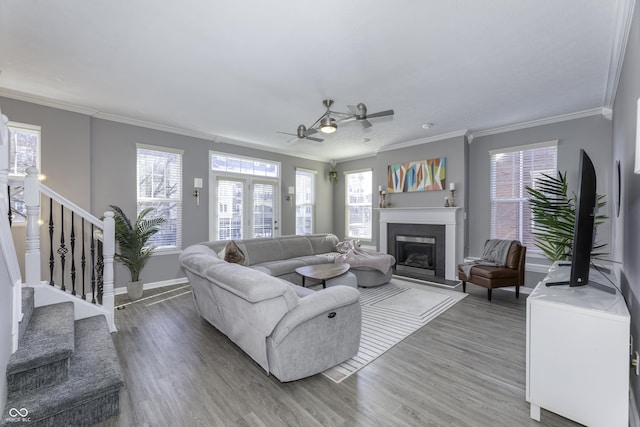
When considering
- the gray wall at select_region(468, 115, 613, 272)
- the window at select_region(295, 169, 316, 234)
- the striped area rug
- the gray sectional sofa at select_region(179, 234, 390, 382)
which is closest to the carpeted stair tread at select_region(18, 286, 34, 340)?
the gray sectional sofa at select_region(179, 234, 390, 382)

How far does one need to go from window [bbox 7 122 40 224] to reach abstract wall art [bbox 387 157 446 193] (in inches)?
242

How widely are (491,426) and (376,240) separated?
17.3ft

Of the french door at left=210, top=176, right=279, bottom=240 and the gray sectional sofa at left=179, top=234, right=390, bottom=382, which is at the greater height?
the french door at left=210, top=176, right=279, bottom=240

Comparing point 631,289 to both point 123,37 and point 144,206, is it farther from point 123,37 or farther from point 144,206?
point 144,206

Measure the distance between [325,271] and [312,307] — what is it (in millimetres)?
2097

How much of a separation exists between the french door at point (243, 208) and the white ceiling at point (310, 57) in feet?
5.79

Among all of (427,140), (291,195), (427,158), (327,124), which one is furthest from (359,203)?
(327,124)

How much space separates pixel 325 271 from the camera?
13.7 feet

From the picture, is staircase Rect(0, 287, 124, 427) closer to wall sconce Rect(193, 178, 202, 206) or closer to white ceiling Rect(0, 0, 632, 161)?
white ceiling Rect(0, 0, 632, 161)

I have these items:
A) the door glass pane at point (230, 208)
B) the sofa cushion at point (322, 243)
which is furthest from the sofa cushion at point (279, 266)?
the door glass pane at point (230, 208)

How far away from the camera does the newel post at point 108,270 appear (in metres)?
3.05

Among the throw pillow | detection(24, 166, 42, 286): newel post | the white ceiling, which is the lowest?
the throw pillow

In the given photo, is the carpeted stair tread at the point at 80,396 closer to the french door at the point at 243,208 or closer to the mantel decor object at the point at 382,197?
the french door at the point at 243,208

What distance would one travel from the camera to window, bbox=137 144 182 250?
16.1 feet
